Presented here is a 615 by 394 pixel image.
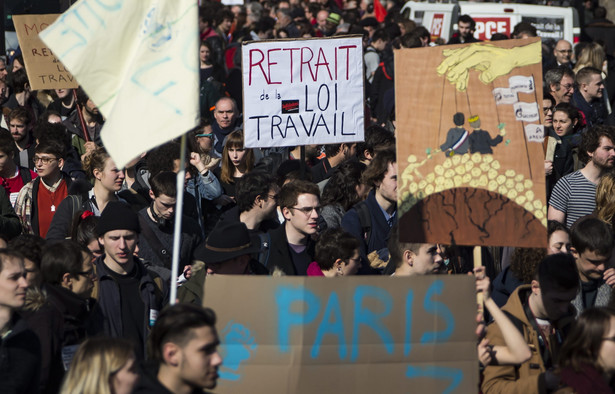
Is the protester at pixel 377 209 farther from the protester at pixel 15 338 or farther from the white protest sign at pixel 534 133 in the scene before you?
the protester at pixel 15 338

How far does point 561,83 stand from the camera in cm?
1157

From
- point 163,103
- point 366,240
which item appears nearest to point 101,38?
point 163,103

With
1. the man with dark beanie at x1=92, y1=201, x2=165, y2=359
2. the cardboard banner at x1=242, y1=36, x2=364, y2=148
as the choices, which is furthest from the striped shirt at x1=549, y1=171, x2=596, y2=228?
the man with dark beanie at x1=92, y1=201, x2=165, y2=359

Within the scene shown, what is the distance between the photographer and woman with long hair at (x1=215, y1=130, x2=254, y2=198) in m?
9.38

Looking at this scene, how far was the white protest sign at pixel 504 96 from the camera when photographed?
17.8ft

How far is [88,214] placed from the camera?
289 inches

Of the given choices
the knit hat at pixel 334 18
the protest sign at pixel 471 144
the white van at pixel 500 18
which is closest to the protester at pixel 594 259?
the protest sign at pixel 471 144

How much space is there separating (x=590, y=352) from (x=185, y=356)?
69.5 inches

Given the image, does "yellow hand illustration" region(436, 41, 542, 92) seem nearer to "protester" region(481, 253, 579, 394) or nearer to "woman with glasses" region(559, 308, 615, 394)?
"protester" region(481, 253, 579, 394)

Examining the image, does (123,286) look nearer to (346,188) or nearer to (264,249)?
(264,249)

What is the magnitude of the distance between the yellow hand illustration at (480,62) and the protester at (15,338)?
2367mm

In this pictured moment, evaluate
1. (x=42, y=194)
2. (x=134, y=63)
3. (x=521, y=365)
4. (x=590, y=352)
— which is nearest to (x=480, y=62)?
(x=521, y=365)

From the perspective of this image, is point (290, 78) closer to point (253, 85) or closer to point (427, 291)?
point (253, 85)

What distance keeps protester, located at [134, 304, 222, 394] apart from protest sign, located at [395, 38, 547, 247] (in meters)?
1.72
